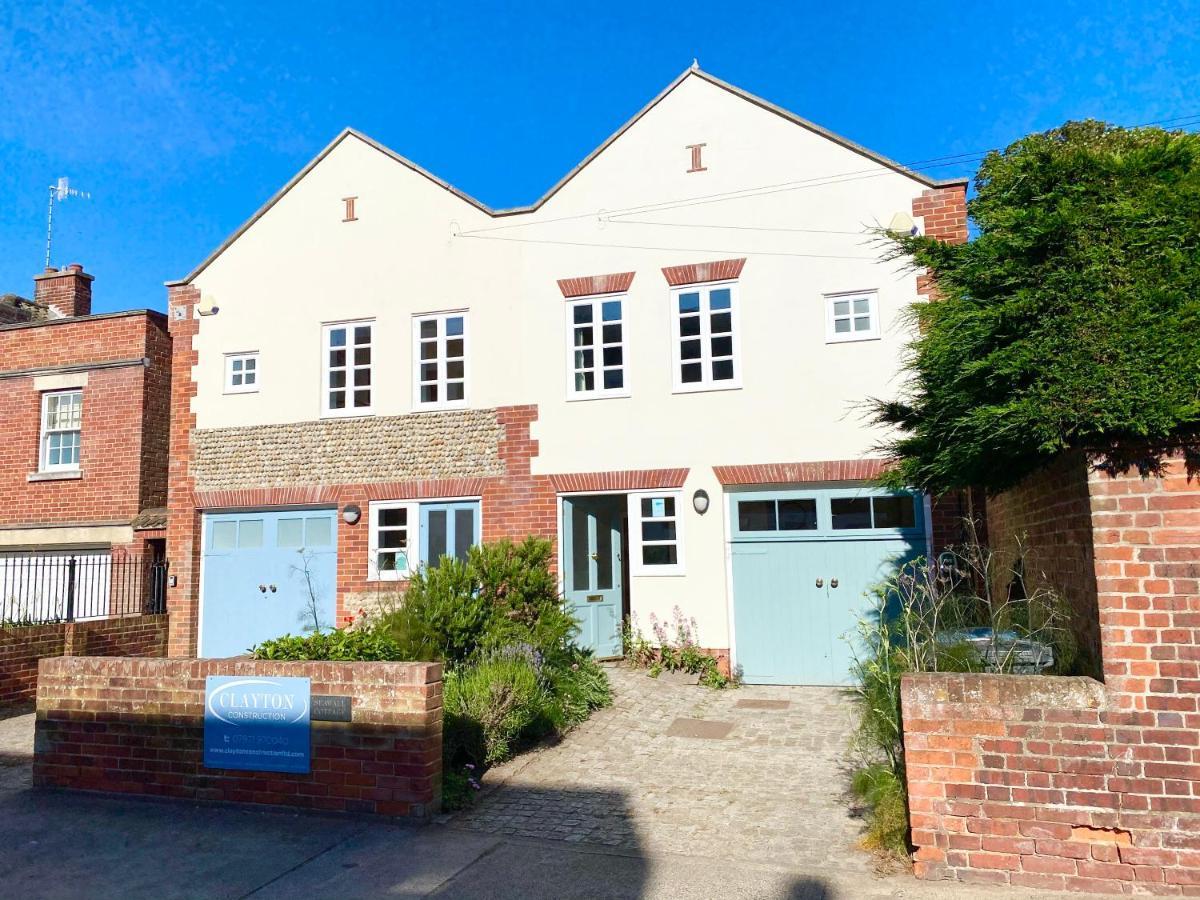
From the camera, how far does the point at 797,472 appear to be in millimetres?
11383

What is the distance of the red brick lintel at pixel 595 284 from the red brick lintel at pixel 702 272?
0.59 meters

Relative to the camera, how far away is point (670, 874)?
5148 millimetres

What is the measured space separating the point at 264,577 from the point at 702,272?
8.11m

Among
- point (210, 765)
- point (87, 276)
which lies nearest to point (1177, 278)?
point (210, 765)

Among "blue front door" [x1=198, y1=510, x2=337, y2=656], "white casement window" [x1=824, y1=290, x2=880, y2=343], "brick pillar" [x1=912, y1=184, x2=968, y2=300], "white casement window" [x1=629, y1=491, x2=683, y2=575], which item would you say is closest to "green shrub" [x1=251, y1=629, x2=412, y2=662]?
"white casement window" [x1=629, y1=491, x2=683, y2=575]

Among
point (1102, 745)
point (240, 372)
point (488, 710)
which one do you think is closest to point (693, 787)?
point (488, 710)

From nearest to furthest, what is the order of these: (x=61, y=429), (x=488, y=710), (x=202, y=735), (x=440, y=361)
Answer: (x=202, y=735)
(x=488, y=710)
(x=440, y=361)
(x=61, y=429)

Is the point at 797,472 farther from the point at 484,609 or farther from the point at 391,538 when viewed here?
the point at 391,538

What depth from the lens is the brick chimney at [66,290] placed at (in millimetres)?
18266

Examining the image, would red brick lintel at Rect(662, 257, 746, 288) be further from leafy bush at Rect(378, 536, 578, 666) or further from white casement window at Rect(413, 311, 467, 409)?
leafy bush at Rect(378, 536, 578, 666)

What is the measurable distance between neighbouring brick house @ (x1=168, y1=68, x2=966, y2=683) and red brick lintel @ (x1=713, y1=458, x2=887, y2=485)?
26 millimetres

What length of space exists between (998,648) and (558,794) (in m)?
3.44

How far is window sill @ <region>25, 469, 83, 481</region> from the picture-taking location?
588 inches

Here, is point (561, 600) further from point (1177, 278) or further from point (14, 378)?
point (14, 378)
